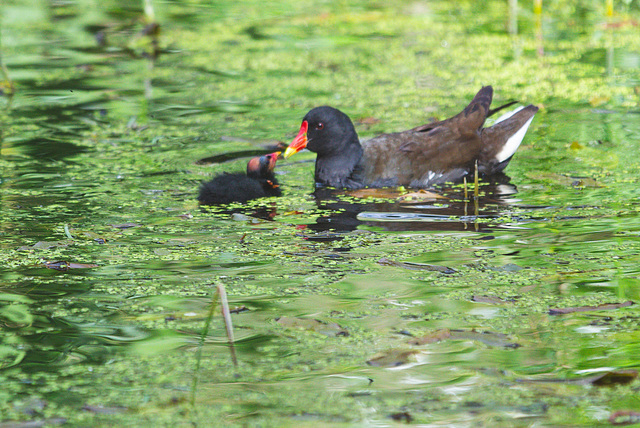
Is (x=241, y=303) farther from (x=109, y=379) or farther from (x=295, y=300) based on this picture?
(x=109, y=379)

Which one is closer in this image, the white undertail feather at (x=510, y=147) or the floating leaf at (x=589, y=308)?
the floating leaf at (x=589, y=308)

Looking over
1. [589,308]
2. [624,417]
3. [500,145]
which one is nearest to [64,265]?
[589,308]

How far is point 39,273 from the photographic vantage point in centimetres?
418

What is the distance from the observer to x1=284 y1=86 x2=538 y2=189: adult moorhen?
594 cm

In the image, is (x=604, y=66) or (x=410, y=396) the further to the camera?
(x=604, y=66)

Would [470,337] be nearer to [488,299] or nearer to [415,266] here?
[488,299]

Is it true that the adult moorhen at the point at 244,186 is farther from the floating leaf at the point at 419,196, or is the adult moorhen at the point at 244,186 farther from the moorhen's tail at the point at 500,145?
the moorhen's tail at the point at 500,145

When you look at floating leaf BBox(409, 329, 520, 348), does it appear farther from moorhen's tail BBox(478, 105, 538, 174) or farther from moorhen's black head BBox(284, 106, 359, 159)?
moorhen's tail BBox(478, 105, 538, 174)

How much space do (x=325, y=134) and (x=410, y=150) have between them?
63 cm

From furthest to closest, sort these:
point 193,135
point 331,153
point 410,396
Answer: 1. point 193,135
2. point 331,153
3. point 410,396

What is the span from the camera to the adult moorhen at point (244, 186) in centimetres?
546

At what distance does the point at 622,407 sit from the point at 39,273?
9.32 ft

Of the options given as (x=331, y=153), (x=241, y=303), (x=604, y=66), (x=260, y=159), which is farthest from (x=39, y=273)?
(x=604, y=66)

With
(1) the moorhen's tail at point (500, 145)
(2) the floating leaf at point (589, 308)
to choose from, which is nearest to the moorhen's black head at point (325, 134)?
(1) the moorhen's tail at point (500, 145)
